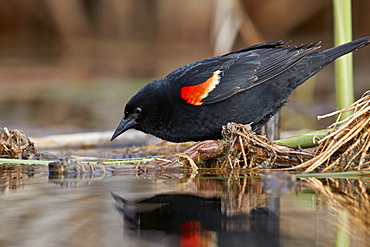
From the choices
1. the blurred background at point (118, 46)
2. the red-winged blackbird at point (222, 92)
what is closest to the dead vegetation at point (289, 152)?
the red-winged blackbird at point (222, 92)

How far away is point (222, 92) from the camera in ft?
13.4

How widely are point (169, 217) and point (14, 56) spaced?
31.0 feet

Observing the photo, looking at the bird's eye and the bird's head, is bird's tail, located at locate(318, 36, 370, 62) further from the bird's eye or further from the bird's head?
the bird's eye

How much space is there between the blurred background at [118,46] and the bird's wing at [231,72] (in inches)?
69.7

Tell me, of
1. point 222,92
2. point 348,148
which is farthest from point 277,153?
point 222,92

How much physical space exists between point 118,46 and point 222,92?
898 cm

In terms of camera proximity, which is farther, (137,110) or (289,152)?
(137,110)

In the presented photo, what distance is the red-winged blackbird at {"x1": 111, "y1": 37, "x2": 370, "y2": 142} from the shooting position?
→ 406 cm

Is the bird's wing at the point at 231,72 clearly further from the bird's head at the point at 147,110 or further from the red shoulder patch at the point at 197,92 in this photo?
the bird's head at the point at 147,110

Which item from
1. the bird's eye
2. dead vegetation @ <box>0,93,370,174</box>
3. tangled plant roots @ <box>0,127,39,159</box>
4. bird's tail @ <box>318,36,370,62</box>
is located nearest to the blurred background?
bird's tail @ <box>318,36,370,62</box>

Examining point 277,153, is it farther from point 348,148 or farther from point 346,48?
point 346,48

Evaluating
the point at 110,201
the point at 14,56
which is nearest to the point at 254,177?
the point at 110,201

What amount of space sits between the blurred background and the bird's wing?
1.77 m

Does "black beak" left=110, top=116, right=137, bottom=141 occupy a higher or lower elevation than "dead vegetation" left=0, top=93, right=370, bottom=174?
higher
